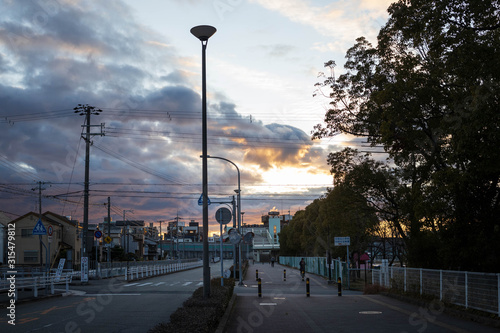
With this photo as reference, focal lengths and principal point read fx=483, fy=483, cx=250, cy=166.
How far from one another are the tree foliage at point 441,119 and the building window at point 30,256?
46.1 metres

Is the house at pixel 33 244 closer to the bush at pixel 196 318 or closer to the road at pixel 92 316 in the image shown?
the road at pixel 92 316

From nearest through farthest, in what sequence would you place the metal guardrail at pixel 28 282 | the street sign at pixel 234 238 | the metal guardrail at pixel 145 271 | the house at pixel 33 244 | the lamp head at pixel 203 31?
the lamp head at pixel 203 31, the metal guardrail at pixel 28 282, the street sign at pixel 234 238, the metal guardrail at pixel 145 271, the house at pixel 33 244

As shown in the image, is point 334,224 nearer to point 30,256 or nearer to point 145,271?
point 145,271

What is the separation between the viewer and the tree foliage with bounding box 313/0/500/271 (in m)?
11.7

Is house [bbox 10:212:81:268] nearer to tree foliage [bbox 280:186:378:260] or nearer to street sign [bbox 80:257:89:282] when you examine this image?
street sign [bbox 80:257:89:282]

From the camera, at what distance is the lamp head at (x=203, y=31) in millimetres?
A: 15461

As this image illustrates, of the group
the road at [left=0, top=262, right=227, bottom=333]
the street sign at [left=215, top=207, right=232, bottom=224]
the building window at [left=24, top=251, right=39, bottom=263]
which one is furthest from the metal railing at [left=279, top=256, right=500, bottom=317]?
the building window at [left=24, top=251, right=39, bottom=263]

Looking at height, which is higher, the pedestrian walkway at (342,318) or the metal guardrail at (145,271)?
the pedestrian walkway at (342,318)

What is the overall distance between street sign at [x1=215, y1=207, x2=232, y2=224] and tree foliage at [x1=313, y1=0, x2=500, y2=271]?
22.0 ft

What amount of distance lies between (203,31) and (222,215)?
26.5ft

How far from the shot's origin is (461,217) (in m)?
15.1

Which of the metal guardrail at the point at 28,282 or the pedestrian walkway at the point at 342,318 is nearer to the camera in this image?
the pedestrian walkway at the point at 342,318

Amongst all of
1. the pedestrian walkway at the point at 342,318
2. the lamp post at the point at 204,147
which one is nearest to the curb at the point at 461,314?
the pedestrian walkway at the point at 342,318

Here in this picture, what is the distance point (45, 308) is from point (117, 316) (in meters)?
4.27
